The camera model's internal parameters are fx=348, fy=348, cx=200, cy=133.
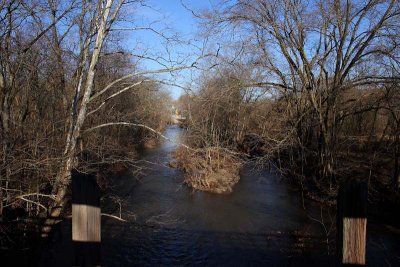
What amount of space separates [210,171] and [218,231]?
5543mm

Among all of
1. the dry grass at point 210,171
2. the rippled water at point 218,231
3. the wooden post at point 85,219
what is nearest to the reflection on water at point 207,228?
the rippled water at point 218,231

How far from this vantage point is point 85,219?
203 centimetres

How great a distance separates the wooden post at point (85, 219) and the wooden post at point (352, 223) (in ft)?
4.56

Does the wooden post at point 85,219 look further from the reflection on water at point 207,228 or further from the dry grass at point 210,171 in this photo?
the dry grass at point 210,171

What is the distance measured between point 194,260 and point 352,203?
291 inches

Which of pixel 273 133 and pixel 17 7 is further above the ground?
pixel 17 7

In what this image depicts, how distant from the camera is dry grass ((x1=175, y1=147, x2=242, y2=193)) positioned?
1541 cm

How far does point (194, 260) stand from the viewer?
8.70 meters

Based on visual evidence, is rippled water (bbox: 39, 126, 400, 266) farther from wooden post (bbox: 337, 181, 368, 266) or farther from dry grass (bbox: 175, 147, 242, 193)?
wooden post (bbox: 337, 181, 368, 266)

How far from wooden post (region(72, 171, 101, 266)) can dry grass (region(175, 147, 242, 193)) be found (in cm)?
1281

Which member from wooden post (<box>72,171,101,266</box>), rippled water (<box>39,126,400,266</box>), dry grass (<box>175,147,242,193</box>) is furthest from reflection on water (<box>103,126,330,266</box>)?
wooden post (<box>72,171,101,266</box>)

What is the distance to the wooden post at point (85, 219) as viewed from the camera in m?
2.00

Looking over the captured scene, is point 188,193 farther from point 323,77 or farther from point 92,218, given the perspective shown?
point 92,218

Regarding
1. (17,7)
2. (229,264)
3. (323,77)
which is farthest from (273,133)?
(17,7)
